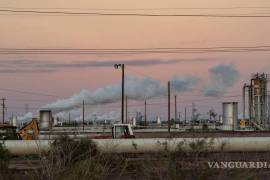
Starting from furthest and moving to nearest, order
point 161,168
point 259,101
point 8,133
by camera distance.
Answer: point 259,101
point 8,133
point 161,168

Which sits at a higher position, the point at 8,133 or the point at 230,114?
the point at 230,114

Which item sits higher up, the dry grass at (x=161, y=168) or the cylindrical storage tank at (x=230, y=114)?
the cylindrical storage tank at (x=230, y=114)

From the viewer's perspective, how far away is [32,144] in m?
26.7

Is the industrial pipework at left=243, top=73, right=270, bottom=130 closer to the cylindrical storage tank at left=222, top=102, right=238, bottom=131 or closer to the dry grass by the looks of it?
the cylindrical storage tank at left=222, top=102, right=238, bottom=131

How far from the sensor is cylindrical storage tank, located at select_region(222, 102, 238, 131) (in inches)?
3302

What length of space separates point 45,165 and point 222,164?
4.09 m

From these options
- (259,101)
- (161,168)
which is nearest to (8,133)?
(161,168)

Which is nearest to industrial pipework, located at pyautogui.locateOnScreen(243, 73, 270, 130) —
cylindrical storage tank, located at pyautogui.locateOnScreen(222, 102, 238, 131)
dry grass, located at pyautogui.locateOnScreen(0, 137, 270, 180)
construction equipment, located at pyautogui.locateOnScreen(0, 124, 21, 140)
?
cylindrical storage tank, located at pyautogui.locateOnScreen(222, 102, 238, 131)

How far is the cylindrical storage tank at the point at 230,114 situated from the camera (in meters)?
83.9

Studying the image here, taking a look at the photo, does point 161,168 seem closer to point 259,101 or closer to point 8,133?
point 8,133

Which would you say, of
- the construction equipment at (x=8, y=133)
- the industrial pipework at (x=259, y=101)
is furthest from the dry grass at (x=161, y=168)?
the industrial pipework at (x=259, y=101)

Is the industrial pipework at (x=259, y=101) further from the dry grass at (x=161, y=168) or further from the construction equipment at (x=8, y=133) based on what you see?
the dry grass at (x=161, y=168)

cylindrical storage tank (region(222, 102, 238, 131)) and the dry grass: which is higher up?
cylindrical storage tank (region(222, 102, 238, 131))

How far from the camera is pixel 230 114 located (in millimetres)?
84875
